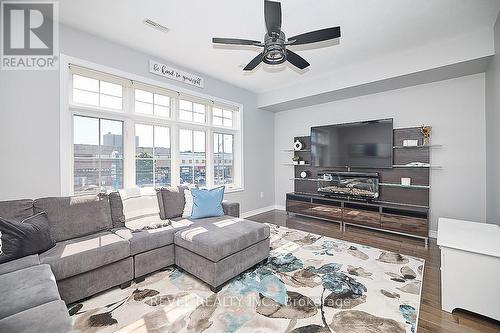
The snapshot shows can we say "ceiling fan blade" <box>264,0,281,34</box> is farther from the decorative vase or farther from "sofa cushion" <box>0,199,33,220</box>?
the decorative vase

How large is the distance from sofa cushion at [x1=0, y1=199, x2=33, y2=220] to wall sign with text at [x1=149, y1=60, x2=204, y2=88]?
7.55 feet

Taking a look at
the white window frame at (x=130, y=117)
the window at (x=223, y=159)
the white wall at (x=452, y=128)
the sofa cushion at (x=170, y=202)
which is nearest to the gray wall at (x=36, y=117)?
the white window frame at (x=130, y=117)

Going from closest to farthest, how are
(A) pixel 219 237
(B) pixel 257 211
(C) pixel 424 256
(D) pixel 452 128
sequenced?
(A) pixel 219 237, (C) pixel 424 256, (D) pixel 452 128, (B) pixel 257 211

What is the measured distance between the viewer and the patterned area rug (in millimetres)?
1729

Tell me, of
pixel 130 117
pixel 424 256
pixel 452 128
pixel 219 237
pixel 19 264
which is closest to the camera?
pixel 19 264

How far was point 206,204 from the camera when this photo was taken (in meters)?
3.17

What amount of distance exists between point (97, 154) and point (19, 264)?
1.66 meters

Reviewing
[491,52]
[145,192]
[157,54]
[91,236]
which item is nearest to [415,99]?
[491,52]

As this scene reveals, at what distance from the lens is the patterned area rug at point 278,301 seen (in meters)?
1.73

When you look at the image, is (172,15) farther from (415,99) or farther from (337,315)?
(415,99)

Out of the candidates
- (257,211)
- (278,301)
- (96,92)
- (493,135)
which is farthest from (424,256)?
(96,92)

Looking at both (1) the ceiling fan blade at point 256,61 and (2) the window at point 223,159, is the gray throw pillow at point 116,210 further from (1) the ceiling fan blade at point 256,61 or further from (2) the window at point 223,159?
(1) the ceiling fan blade at point 256,61

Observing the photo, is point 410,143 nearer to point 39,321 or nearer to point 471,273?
point 471,273

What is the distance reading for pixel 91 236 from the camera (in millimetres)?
2391
